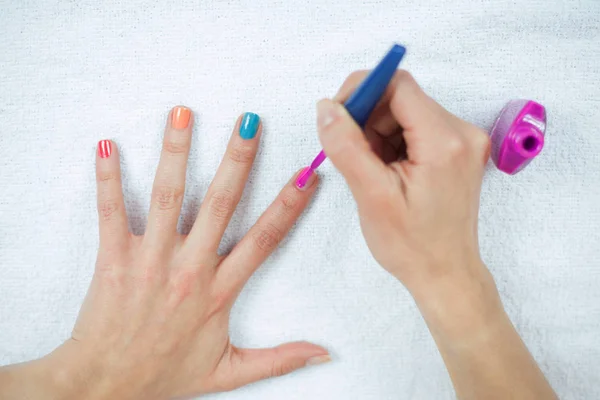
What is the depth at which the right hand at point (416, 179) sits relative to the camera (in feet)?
2.05

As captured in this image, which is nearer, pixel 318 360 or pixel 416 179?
pixel 416 179

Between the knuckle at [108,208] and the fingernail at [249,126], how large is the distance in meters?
0.23

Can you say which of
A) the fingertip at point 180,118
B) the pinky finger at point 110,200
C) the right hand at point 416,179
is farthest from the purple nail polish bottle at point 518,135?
the pinky finger at point 110,200

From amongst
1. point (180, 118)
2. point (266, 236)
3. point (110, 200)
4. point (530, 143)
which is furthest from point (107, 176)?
point (530, 143)

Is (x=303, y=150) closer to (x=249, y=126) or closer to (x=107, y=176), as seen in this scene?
(x=249, y=126)

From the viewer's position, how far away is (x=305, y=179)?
0.81 m

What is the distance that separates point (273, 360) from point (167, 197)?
0.31 m

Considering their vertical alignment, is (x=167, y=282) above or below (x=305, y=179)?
below

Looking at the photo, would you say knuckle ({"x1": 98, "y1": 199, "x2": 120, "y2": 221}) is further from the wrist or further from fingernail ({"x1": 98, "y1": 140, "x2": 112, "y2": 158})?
the wrist

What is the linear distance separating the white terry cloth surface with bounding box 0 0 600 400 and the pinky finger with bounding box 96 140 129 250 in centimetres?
Result: 2

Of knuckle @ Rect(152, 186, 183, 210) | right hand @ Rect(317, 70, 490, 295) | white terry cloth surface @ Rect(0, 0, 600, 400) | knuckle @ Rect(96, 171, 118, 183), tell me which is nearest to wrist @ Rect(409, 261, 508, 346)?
right hand @ Rect(317, 70, 490, 295)

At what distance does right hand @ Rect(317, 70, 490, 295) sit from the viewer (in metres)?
0.63

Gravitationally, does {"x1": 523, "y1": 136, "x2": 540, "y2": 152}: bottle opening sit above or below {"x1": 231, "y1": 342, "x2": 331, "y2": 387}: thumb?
above

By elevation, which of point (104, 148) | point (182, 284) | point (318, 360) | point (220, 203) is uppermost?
point (104, 148)
